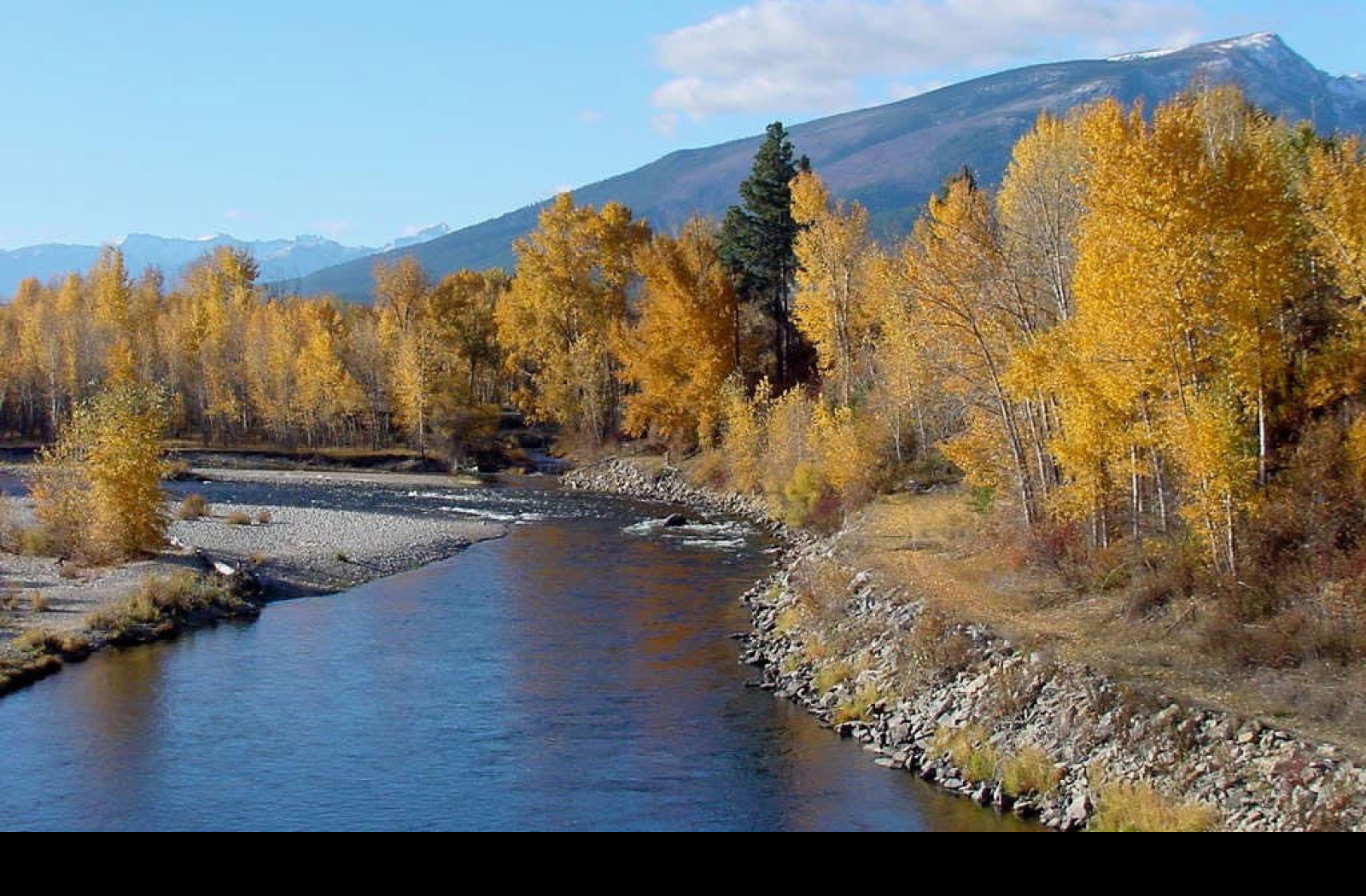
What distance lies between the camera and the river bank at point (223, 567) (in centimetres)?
2806

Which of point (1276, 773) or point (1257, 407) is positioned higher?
point (1257, 407)

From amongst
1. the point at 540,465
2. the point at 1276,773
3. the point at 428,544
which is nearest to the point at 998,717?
the point at 1276,773

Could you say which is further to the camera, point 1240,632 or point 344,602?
point 344,602

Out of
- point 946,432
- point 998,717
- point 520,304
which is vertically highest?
point 520,304

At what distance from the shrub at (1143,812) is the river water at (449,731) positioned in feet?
5.28

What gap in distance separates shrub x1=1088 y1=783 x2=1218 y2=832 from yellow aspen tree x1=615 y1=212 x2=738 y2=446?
45.3 metres

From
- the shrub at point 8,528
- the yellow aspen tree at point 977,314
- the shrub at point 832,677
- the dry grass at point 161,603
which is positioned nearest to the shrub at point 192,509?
the shrub at point 8,528

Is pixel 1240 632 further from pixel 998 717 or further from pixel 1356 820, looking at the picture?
pixel 1356 820

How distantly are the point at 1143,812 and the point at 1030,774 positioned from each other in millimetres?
2572

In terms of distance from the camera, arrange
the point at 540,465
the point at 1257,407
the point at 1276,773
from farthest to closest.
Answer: the point at 540,465, the point at 1257,407, the point at 1276,773

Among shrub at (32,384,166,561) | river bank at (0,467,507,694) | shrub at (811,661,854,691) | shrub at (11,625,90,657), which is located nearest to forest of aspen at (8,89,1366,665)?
shrub at (811,661,854,691)

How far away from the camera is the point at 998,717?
19625 mm

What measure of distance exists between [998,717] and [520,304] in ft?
198

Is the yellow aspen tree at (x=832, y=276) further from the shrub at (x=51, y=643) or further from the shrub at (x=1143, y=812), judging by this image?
the shrub at (x=1143, y=812)
